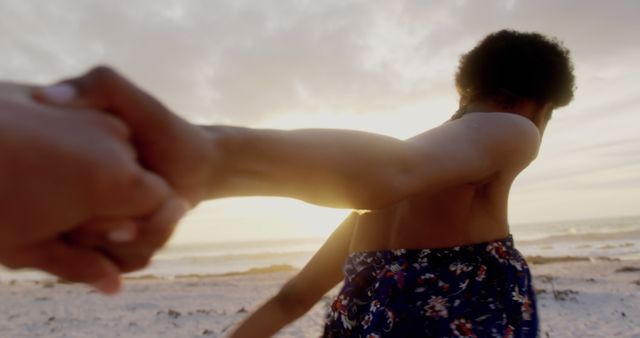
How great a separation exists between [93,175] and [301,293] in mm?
1877

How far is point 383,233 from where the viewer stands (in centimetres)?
222

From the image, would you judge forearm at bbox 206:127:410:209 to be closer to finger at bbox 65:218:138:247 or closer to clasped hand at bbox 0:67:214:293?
clasped hand at bbox 0:67:214:293

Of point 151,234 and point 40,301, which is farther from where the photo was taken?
point 40,301

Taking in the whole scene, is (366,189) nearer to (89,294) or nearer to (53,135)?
(53,135)

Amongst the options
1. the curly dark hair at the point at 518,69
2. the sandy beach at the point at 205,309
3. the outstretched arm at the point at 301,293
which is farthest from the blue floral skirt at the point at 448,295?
the sandy beach at the point at 205,309

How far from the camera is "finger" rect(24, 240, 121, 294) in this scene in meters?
0.96

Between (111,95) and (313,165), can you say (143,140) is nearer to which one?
(111,95)

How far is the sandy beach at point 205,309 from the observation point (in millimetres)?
8695

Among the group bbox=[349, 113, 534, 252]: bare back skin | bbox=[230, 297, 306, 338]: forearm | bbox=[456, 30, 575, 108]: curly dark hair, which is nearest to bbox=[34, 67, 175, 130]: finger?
bbox=[349, 113, 534, 252]: bare back skin

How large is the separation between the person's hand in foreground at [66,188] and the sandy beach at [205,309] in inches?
263

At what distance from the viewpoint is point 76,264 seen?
1006 millimetres

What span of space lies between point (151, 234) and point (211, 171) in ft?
0.63

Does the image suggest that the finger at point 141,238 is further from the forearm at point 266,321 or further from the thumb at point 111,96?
the forearm at point 266,321

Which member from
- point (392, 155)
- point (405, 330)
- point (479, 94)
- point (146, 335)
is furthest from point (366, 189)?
point (146, 335)
